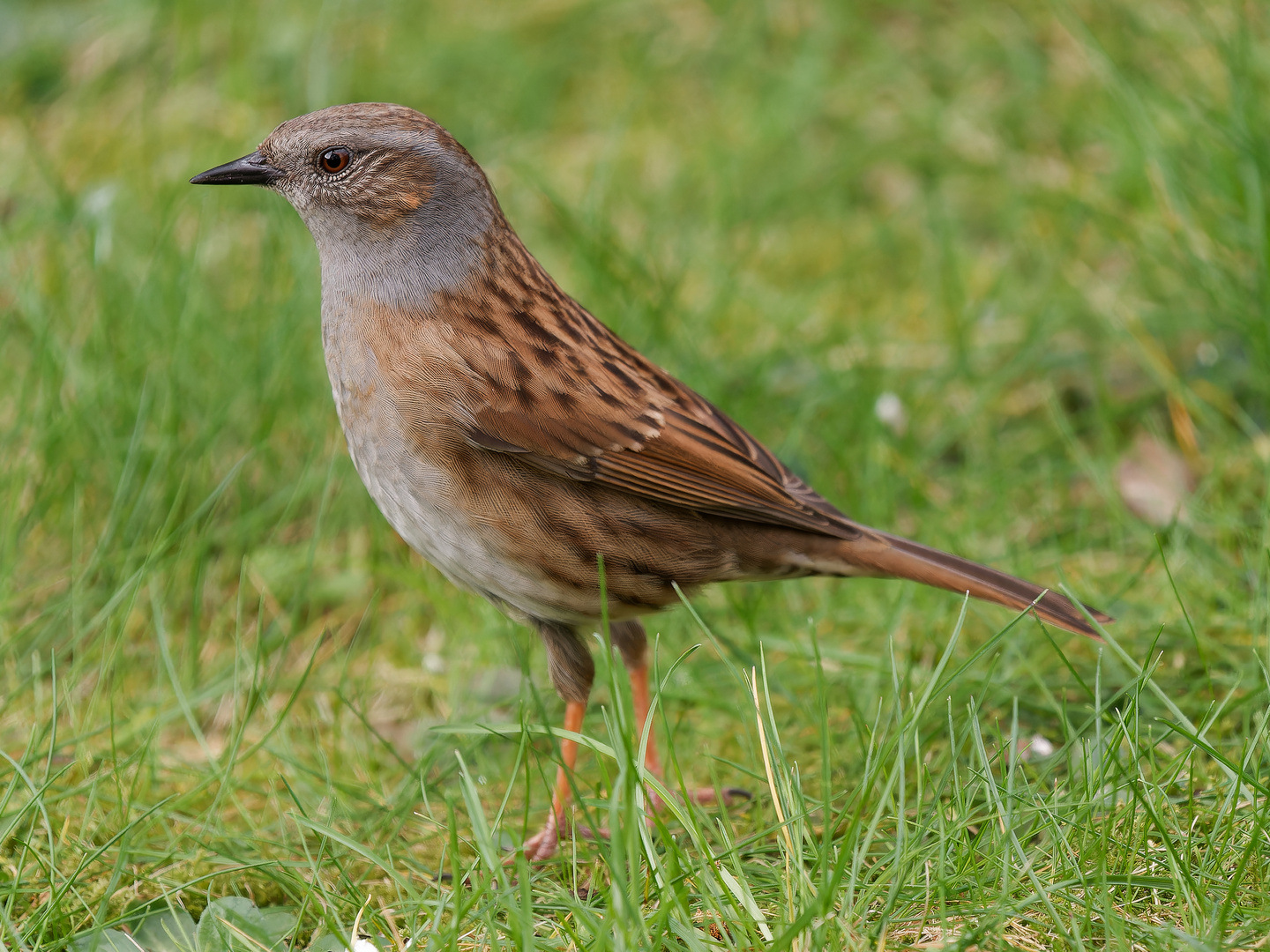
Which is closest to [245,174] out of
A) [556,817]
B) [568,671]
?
[568,671]

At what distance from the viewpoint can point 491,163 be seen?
680 centimetres

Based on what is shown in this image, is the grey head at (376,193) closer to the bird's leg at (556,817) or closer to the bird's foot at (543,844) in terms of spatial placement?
the bird's leg at (556,817)

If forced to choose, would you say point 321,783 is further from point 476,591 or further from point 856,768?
point 856,768

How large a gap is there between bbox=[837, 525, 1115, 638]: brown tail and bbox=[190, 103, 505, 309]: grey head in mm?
1320

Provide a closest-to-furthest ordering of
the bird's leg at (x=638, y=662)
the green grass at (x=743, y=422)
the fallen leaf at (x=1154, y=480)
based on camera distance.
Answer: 1. the green grass at (x=743, y=422)
2. the bird's leg at (x=638, y=662)
3. the fallen leaf at (x=1154, y=480)

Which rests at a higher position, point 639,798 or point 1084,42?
point 1084,42

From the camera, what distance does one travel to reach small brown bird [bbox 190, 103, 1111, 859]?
138 inches

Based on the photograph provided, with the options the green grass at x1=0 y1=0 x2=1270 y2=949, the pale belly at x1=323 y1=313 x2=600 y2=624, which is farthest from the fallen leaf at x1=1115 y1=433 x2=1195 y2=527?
the pale belly at x1=323 y1=313 x2=600 y2=624

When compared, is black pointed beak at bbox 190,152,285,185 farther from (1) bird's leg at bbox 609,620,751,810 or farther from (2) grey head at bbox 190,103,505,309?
(1) bird's leg at bbox 609,620,751,810

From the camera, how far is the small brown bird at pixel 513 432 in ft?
11.5

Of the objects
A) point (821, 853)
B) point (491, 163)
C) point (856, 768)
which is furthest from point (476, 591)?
point (491, 163)

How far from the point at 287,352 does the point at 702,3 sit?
13.8ft

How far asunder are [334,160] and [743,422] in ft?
6.64

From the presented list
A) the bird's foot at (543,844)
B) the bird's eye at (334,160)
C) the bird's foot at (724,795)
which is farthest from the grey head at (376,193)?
the bird's foot at (724,795)
